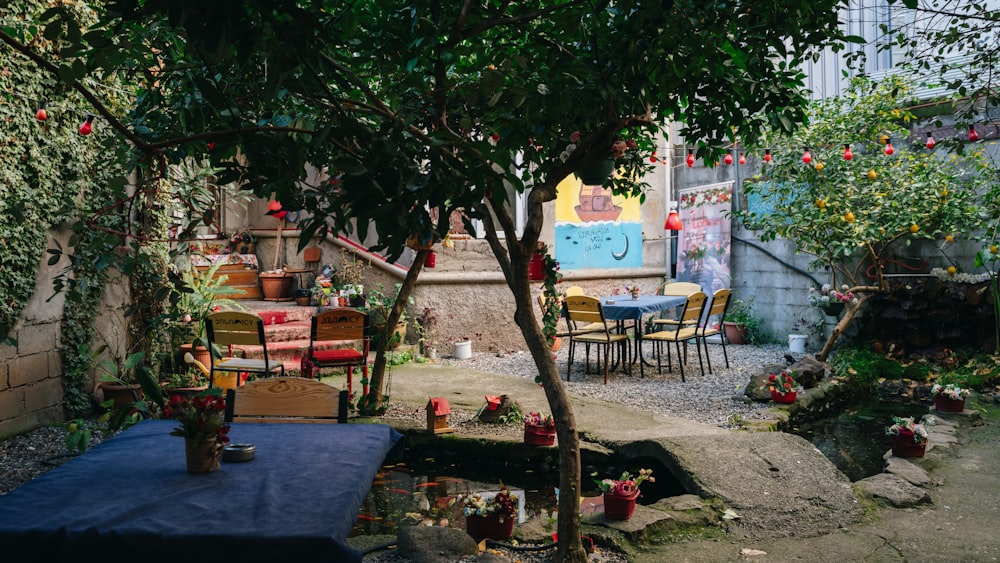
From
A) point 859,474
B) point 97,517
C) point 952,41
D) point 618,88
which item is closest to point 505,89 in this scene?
point 618,88

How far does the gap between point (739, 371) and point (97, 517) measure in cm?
724

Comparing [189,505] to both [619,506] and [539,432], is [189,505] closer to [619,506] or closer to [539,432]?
[619,506]

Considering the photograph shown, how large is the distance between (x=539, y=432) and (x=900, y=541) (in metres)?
2.20

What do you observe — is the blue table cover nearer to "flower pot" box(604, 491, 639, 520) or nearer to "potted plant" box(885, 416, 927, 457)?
"flower pot" box(604, 491, 639, 520)

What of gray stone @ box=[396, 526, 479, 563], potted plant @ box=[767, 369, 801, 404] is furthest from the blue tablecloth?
gray stone @ box=[396, 526, 479, 563]

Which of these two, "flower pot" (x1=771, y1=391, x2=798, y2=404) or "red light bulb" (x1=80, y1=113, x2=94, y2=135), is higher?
"red light bulb" (x1=80, y1=113, x2=94, y2=135)

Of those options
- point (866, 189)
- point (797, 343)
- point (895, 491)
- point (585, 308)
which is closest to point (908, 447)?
point (895, 491)

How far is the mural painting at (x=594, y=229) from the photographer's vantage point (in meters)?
10.5

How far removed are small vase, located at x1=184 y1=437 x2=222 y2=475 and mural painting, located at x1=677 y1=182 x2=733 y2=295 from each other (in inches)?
345

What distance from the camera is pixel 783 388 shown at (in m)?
6.19

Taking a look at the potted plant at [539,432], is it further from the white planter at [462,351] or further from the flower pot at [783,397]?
the white planter at [462,351]

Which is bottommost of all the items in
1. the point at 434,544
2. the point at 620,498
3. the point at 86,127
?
the point at 434,544

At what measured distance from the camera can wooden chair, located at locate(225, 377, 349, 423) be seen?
127 inches

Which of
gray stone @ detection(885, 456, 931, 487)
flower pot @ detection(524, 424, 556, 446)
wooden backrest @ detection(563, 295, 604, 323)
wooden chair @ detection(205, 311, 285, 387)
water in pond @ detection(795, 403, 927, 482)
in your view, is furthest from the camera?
wooden backrest @ detection(563, 295, 604, 323)
